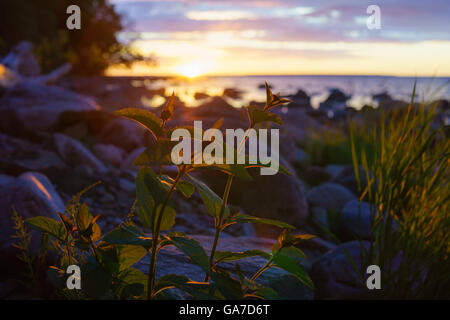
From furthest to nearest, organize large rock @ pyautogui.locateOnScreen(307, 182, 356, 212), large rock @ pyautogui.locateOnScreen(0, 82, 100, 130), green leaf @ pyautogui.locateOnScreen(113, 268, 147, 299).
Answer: large rock @ pyautogui.locateOnScreen(0, 82, 100, 130), large rock @ pyautogui.locateOnScreen(307, 182, 356, 212), green leaf @ pyautogui.locateOnScreen(113, 268, 147, 299)

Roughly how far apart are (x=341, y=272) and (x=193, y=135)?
6.77ft

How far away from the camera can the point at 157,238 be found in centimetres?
100

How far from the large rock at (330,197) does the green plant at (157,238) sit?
3627 mm

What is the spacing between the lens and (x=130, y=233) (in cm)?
103

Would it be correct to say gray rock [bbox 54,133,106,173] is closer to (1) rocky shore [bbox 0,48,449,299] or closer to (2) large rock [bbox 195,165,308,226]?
(1) rocky shore [bbox 0,48,449,299]

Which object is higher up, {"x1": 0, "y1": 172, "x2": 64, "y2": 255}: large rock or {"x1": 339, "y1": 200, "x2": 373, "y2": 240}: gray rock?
{"x1": 0, "y1": 172, "x2": 64, "y2": 255}: large rock

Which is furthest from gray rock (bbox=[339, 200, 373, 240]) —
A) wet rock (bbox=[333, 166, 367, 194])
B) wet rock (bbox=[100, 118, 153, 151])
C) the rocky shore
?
wet rock (bbox=[100, 118, 153, 151])

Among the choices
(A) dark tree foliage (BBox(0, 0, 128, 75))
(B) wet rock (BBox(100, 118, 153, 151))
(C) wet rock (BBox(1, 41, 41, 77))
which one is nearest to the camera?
(B) wet rock (BBox(100, 118, 153, 151))

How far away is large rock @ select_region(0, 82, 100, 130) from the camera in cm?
554

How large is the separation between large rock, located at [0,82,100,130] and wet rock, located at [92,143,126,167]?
35.3 inches

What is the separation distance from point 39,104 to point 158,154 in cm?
573

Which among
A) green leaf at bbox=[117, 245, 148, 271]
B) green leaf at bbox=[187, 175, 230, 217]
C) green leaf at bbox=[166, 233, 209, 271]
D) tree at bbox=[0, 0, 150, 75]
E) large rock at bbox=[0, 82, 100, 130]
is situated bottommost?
green leaf at bbox=[117, 245, 148, 271]

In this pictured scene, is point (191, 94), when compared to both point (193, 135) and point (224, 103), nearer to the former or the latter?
point (224, 103)

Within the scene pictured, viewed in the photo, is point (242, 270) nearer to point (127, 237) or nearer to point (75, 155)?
point (127, 237)
